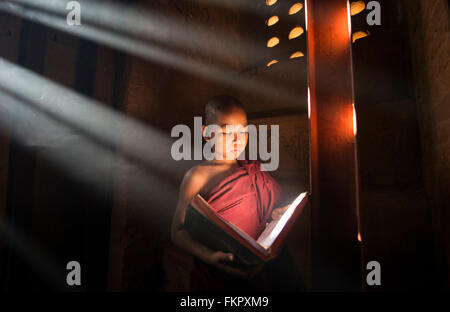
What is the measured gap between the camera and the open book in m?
1.00

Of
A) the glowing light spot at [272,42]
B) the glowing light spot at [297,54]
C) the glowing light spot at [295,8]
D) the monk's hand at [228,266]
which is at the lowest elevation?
the monk's hand at [228,266]

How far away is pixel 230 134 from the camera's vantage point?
4.46 ft

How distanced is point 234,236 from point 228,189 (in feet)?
1.16

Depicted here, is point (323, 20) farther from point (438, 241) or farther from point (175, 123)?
point (438, 241)

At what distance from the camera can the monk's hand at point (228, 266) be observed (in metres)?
1.09

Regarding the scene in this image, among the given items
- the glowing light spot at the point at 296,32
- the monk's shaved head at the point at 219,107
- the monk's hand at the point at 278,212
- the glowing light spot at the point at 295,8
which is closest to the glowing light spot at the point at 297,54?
the glowing light spot at the point at 296,32

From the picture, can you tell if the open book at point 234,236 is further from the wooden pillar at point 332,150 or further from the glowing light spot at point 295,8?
the glowing light spot at point 295,8

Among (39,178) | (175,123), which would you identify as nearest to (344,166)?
(175,123)

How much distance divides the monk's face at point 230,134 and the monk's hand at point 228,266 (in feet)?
1.95

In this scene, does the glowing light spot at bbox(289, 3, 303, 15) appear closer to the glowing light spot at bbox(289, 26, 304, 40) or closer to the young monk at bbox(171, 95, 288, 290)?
the glowing light spot at bbox(289, 26, 304, 40)

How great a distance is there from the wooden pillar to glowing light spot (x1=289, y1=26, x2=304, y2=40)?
1.14m

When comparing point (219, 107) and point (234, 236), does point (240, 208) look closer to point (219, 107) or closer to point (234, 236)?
point (234, 236)

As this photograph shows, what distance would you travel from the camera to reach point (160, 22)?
1988 millimetres

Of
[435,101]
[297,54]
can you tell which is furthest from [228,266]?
[297,54]
